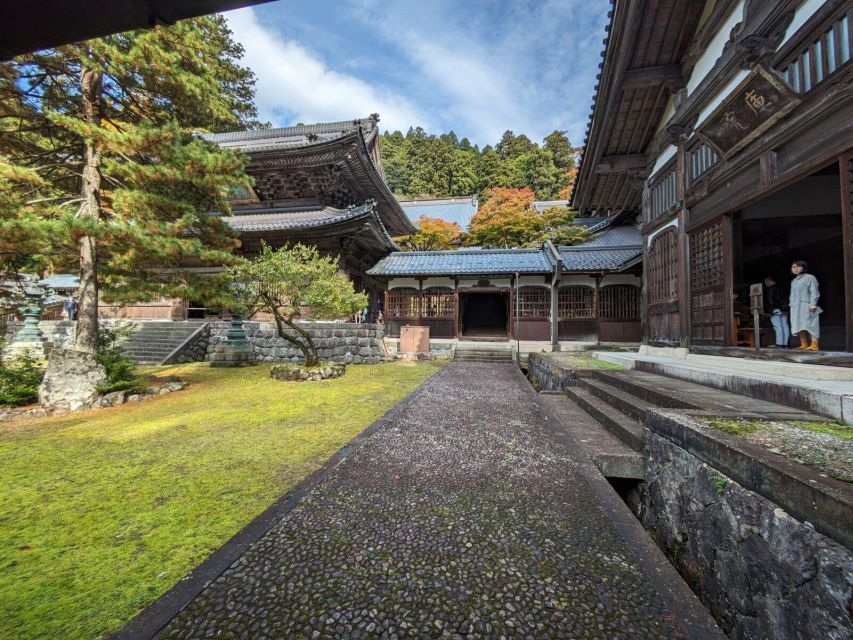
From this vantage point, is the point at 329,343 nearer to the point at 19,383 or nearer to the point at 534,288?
the point at 19,383

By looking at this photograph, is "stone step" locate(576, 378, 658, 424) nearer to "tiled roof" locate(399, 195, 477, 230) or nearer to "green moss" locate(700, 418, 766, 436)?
"green moss" locate(700, 418, 766, 436)

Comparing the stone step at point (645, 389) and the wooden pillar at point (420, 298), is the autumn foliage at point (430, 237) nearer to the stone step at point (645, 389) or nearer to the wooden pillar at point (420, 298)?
the wooden pillar at point (420, 298)

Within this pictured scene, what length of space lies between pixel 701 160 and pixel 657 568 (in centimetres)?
634

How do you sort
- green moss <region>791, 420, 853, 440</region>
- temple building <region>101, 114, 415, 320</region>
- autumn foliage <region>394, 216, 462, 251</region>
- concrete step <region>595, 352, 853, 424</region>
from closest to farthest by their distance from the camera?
green moss <region>791, 420, 853, 440</region> < concrete step <region>595, 352, 853, 424</region> < temple building <region>101, 114, 415, 320</region> < autumn foliage <region>394, 216, 462, 251</region>

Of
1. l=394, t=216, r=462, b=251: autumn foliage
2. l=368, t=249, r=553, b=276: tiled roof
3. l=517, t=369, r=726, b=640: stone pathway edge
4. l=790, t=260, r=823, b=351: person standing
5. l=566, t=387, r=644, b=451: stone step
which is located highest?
l=394, t=216, r=462, b=251: autumn foliage

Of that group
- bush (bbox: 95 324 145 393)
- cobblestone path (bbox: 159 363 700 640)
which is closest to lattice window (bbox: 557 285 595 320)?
cobblestone path (bbox: 159 363 700 640)

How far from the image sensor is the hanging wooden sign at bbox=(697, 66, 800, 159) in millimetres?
3770

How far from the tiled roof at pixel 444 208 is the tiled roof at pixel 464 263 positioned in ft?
50.7

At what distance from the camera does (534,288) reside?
1286 cm

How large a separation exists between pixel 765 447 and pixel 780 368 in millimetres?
2634

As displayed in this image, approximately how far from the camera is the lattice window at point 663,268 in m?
6.21

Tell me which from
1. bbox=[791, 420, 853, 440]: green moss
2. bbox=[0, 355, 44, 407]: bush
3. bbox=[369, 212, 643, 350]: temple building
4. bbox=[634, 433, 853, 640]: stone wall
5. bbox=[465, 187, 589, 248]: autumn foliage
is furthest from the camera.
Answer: bbox=[465, 187, 589, 248]: autumn foliage

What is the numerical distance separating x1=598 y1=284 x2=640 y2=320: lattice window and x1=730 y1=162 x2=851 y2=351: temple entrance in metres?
3.74

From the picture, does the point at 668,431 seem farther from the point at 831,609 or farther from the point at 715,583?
the point at 831,609
